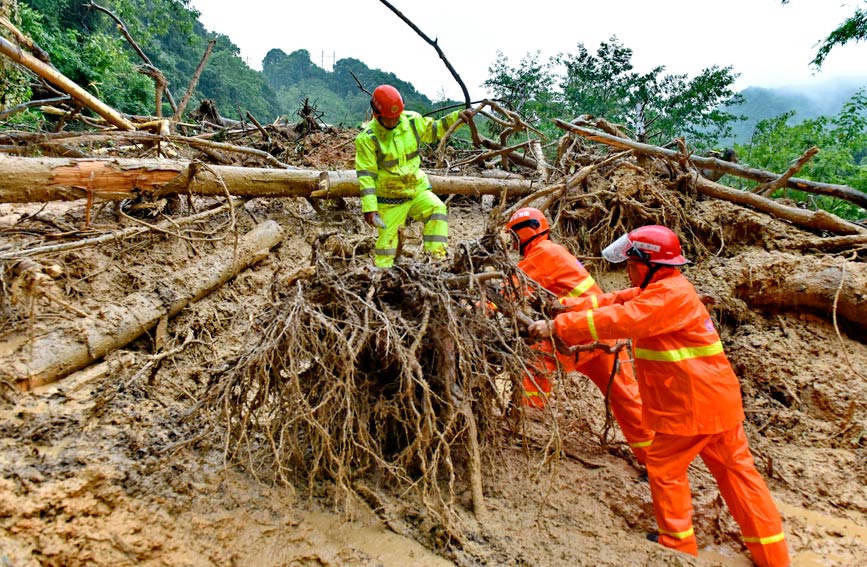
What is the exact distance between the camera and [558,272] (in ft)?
11.4

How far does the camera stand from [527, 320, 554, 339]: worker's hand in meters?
2.62

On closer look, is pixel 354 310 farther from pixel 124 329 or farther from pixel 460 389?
pixel 124 329

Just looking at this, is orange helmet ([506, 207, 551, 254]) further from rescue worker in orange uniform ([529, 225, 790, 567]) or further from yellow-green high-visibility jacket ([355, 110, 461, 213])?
yellow-green high-visibility jacket ([355, 110, 461, 213])

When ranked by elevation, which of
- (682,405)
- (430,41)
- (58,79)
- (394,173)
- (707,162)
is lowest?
(682,405)

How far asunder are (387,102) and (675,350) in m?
3.45

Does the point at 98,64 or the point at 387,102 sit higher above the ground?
the point at 98,64

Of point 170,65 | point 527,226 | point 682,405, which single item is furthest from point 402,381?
point 170,65

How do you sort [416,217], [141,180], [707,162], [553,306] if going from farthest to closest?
[707,162] < [416,217] < [141,180] < [553,306]

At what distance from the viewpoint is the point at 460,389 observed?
8.05 feet

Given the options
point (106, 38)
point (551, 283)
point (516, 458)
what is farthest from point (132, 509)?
point (106, 38)

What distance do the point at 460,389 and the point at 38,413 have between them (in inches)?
91.3

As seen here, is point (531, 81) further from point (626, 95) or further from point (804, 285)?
point (804, 285)

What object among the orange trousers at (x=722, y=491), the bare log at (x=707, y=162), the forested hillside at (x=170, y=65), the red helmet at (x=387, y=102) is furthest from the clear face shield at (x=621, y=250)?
the forested hillside at (x=170, y=65)

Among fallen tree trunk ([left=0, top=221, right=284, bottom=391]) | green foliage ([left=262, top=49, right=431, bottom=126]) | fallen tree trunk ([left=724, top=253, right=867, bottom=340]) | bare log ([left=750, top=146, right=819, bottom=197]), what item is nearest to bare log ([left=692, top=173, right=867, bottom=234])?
bare log ([left=750, top=146, right=819, bottom=197])
